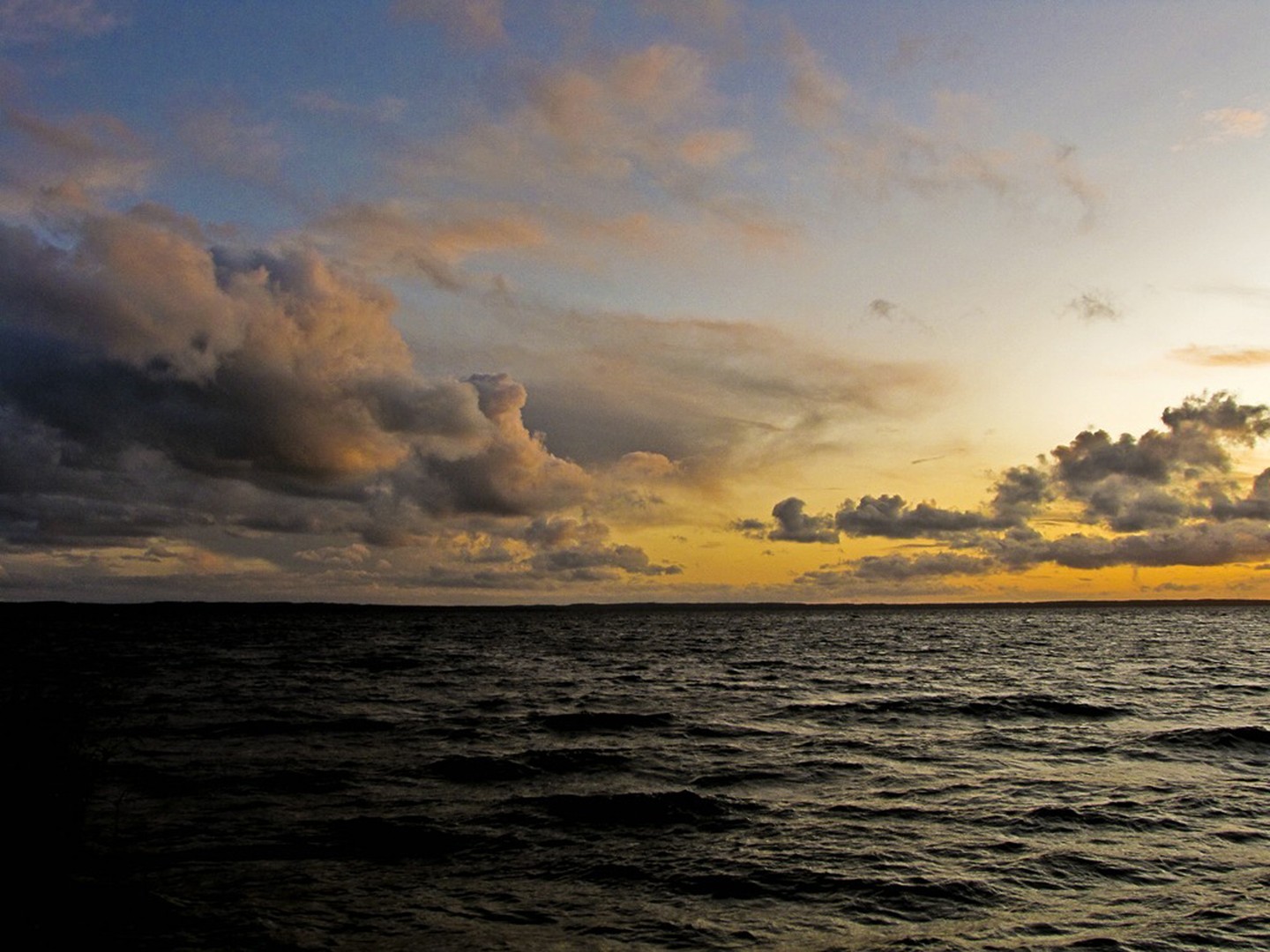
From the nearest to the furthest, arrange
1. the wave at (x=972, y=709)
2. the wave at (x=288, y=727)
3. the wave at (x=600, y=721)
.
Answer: the wave at (x=288, y=727) < the wave at (x=600, y=721) < the wave at (x=972, y=709)

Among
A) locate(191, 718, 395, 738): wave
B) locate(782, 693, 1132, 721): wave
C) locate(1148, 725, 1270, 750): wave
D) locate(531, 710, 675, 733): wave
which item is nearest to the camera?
locate(1148, 725, 1270, 750): wave

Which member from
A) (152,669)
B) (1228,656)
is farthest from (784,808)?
(1228,656)

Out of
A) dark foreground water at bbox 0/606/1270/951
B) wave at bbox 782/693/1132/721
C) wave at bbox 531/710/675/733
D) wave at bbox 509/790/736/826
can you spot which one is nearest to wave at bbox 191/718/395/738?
dark foreground water at bbox 0/606/1270/951

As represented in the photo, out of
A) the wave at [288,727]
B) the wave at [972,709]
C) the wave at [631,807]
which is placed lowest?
the wave at [972,709]

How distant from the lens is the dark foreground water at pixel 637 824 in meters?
13.4

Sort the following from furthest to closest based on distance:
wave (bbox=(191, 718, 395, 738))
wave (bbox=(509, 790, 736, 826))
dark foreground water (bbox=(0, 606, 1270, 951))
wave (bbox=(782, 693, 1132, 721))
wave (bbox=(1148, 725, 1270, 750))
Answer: wave (bbox=(782, 693, 1132, 721)) < wave (bbox=(191, 718, 395, 738)) < wave (bbox=(1148, 725, 1270, 750)) < wave (bbox=(509, 790, 736, 826)) < dark foreground water (bbox=(0, 606, 1270, 951))

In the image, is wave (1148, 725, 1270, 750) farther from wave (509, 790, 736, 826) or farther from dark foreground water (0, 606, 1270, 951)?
wave (509, 790, 736, 826)

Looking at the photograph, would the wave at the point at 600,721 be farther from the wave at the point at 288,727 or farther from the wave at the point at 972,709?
the wave at the point at 972,709

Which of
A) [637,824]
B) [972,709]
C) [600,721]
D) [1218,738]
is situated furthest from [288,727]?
[1218,738]

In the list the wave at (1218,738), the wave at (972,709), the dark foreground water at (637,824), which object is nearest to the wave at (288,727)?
the dark foreground water at (637,824)

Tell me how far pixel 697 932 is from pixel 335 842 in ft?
27.7

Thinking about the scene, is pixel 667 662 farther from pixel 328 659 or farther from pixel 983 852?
pixel 983 852

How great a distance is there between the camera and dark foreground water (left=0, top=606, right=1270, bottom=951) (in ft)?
43.9

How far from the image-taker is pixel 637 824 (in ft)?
64.4
